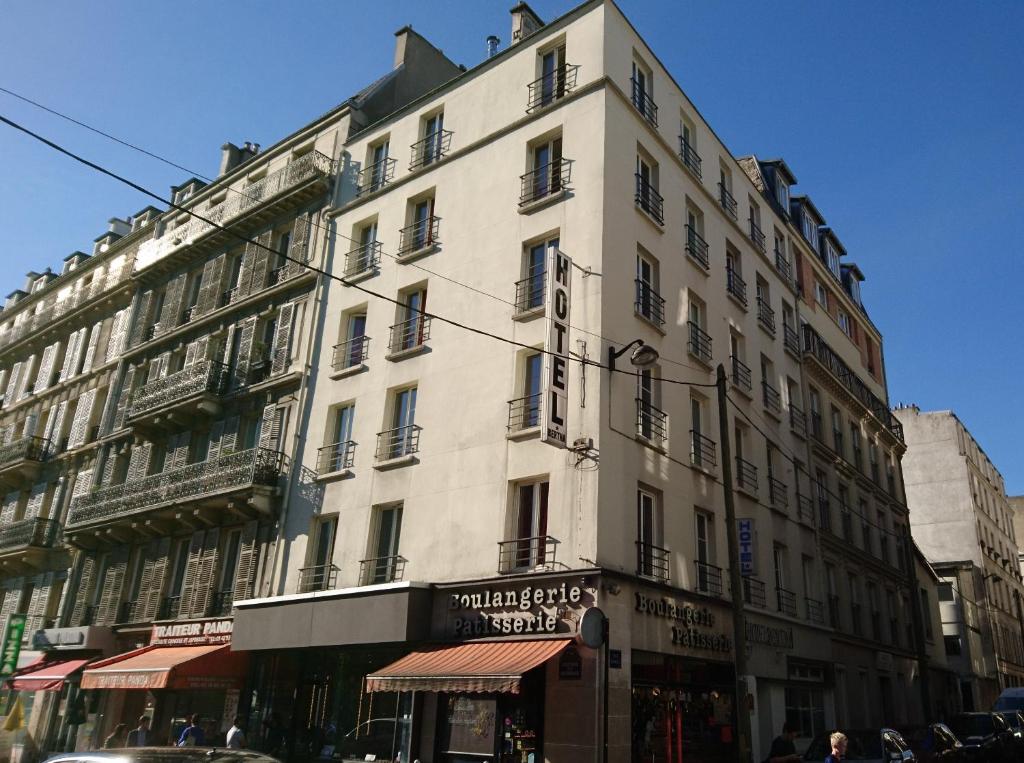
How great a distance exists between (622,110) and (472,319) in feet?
20.8

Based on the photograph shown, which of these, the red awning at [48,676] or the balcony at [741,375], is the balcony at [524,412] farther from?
the red awning at [48,676]

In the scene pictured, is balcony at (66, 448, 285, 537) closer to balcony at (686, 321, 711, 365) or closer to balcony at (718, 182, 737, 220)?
balcony at (686, 321, 711, 365)

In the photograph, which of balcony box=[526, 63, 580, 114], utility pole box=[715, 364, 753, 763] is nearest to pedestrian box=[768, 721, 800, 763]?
utility pole box=[715, 364, 753, 763]

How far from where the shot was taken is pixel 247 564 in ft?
71.8

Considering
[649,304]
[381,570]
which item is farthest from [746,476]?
[381,570]

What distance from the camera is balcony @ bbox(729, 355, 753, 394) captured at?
22953 millimetres

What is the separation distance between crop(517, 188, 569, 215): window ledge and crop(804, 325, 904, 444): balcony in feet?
44.2

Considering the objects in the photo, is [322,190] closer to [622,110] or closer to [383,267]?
[383,267]

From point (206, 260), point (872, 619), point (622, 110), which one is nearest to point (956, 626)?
point (872, 619)

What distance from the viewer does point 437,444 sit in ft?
61.3

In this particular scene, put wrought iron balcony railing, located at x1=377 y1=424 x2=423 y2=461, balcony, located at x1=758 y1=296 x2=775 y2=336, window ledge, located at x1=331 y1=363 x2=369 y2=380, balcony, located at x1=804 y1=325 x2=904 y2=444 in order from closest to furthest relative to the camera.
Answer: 1. wrought iron balcony railing, located at x1=377 y1=424 x2=423 y2=461
2. window ledge, located at x1=331 y1=363 x2=369 y2=380
3. balcony, located at x1=758 y1=296 x2=775 y2=336
4. balcony, located at x1=804 y1=325 x2=904 y2=444

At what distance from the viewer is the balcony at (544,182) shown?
755 inches

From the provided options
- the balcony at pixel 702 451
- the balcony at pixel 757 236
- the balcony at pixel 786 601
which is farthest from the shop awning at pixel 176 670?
the balcony at pixel 757 236

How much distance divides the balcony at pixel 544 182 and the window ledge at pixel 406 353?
416cm
